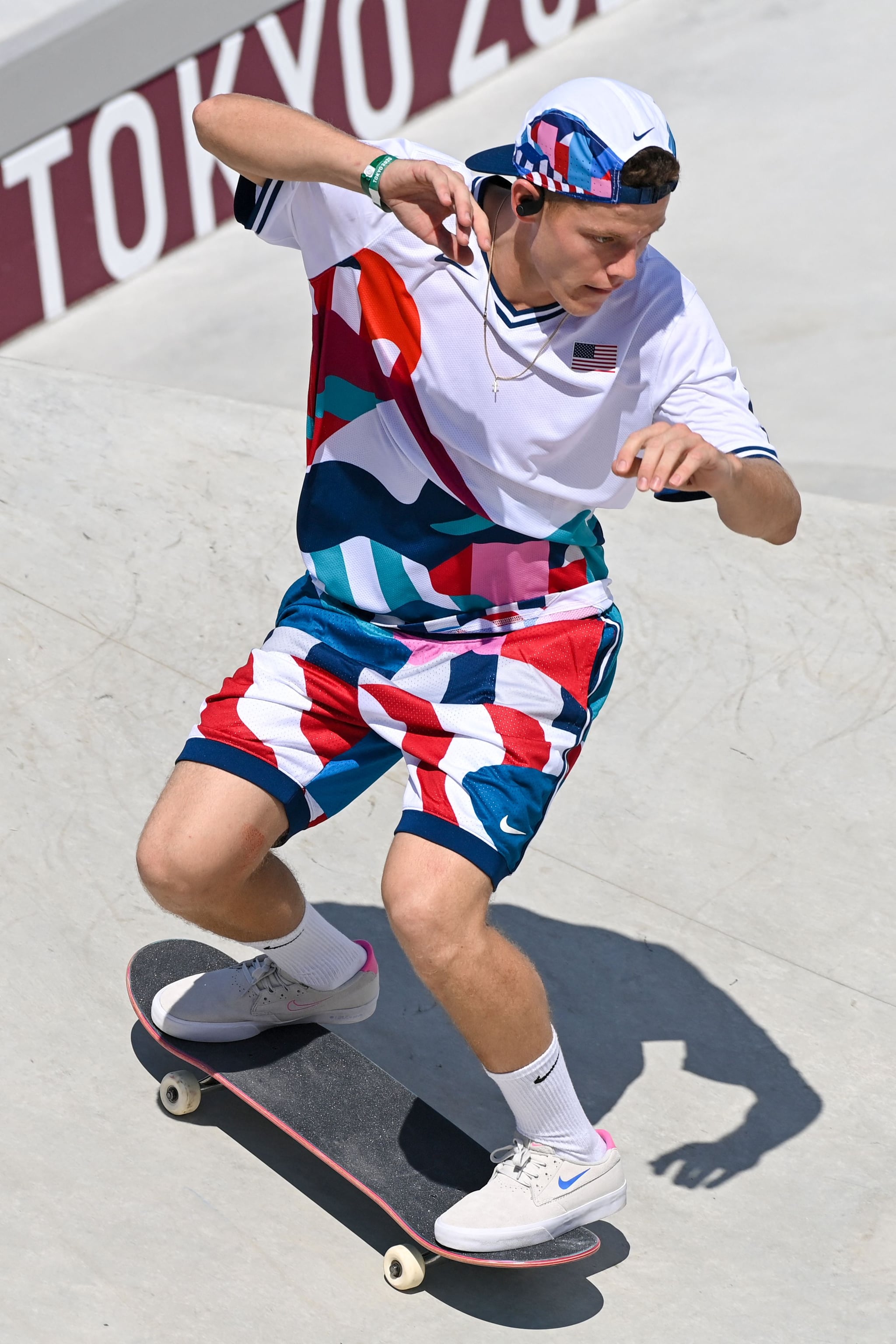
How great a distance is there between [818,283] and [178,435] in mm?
3386

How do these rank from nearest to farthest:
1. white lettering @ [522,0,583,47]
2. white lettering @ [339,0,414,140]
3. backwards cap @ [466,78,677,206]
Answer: backwards cap @ [466,78,677,206], white lettering @ [339,0,414,140], white lettering @ [522,0,583,47]

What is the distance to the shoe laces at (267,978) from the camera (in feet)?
12.0

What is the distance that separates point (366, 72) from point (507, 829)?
22.1ft

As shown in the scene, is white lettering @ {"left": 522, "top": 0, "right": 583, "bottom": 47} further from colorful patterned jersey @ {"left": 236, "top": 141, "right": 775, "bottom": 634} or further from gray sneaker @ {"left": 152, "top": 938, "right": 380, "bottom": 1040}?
gray sneaker @ {"left": 152, "top": 938, "right": 380, "bottom": 1040}

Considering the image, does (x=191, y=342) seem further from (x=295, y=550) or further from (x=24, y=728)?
(x=24, y=728)

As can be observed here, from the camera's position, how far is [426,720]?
125 inches

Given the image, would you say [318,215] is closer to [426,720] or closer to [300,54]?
[426,720]

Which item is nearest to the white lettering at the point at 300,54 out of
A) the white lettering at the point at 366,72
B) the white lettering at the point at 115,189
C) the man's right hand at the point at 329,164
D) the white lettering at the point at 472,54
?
the white lettering at the point at 366,72

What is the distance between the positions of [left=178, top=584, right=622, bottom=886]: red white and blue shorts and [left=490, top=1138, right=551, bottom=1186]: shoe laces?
557mm

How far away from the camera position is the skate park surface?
3168mm

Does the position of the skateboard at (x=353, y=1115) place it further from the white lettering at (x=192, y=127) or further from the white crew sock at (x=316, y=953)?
the white lettering at (x=192, y=127)

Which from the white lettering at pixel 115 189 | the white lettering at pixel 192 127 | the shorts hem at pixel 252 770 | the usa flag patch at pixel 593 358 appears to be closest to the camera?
the usa flag patch at pixel 593 358

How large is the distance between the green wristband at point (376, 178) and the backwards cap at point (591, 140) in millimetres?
233

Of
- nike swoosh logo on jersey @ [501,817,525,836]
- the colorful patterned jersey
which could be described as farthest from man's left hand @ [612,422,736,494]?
nike swoosh logo on jersey @ [501,817,525,836]
